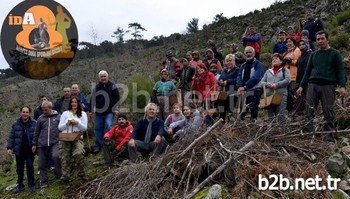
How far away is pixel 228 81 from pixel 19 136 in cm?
389

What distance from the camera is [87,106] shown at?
28.9ft

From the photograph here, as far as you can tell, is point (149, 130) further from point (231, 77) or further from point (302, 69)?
point (302, 69)

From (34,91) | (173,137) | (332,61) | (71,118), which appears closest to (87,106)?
(71,118)

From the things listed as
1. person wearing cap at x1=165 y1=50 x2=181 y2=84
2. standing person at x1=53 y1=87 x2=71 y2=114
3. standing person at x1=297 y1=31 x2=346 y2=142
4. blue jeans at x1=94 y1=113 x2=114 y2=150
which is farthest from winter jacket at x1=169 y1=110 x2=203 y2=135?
person wearing cap at x1=165 y1=50 x2=181 y2=84

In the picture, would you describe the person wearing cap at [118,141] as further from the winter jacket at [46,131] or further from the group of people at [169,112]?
the winter jacket at [46,131]

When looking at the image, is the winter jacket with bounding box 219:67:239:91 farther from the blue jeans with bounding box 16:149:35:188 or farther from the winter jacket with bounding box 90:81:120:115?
the blue jeans with bounding box 16:149:35:188

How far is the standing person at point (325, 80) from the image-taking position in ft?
19.8

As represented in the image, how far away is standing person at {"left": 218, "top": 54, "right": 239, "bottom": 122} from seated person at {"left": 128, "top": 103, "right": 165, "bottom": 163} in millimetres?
1136

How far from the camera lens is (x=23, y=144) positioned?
7.67m

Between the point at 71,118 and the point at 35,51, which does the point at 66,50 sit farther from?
the point at 71,118

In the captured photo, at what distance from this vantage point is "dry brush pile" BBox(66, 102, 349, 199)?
5.04 meters

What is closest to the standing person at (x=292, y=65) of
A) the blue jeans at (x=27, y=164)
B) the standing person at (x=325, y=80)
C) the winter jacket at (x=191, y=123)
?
the standing person at (x=325, y=80)

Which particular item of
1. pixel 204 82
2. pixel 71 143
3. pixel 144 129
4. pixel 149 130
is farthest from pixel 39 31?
pixel 149 130

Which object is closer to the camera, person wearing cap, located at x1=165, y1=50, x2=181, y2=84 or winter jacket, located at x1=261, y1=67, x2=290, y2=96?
winter jacket, located at x1=261, y1=67, x2=290, y2=96
